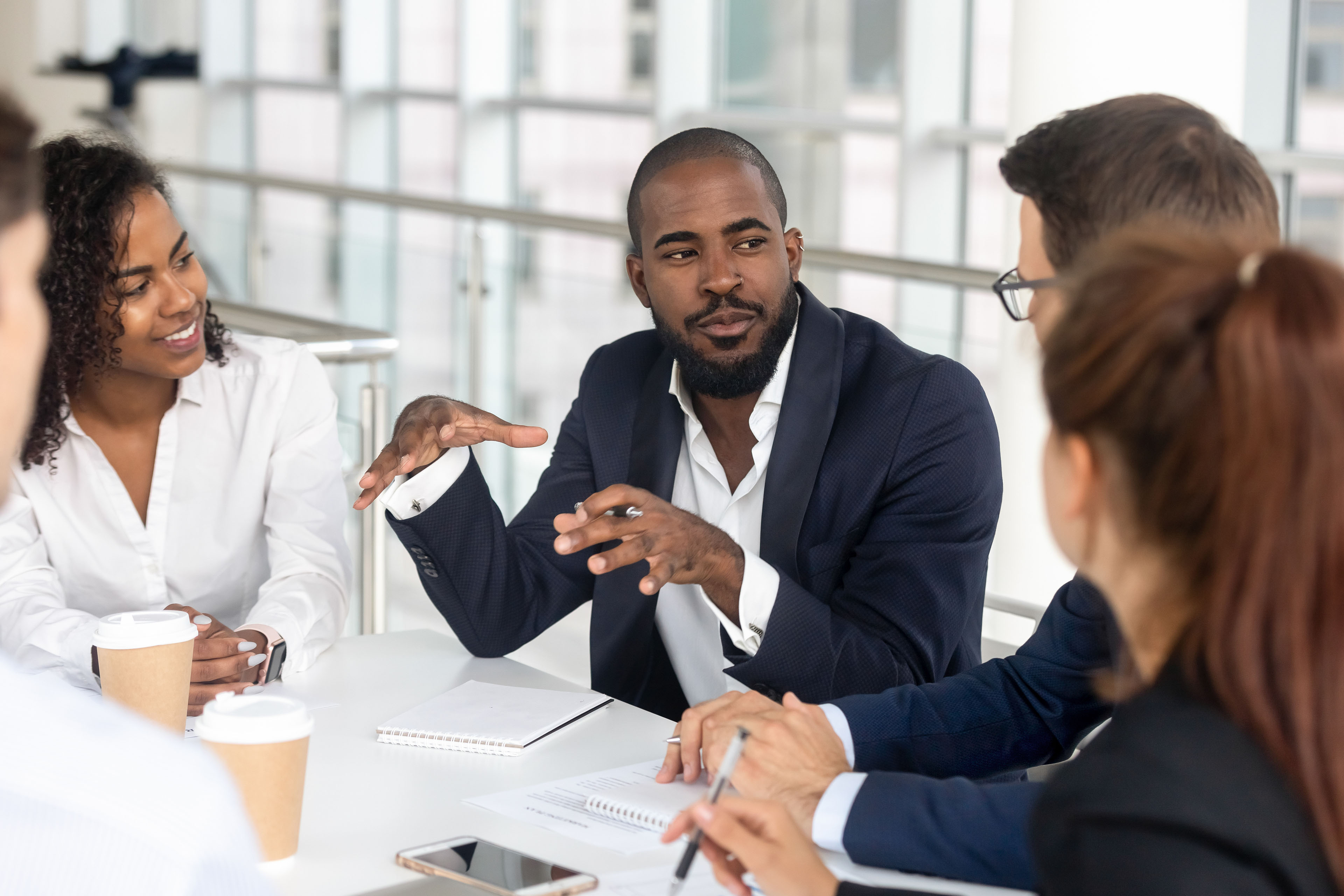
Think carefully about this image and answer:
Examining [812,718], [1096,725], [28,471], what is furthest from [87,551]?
[1096,725]

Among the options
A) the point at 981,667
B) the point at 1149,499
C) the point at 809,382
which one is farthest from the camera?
the point at 809,382

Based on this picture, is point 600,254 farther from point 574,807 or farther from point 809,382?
point 574,807

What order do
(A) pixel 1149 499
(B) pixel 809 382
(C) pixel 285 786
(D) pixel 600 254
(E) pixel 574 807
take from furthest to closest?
(D) pixel 600 254
(B) pixel 809 382
(E) pixel 574 807
(C) pixel 285 786
(A) pixel 1149 499

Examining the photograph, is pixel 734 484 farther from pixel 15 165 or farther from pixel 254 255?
pixel 254 255

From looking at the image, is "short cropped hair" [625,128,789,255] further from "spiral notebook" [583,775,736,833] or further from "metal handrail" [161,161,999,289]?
"spiral notebook" [583,775,736,833]

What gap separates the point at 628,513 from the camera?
1.56 meters

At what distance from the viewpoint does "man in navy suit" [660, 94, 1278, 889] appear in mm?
1146

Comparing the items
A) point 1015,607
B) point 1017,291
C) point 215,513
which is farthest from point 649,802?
point 1015,607

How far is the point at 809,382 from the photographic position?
1853mm

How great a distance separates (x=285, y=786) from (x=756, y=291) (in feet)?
3.38

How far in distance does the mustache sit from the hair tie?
3.88ft

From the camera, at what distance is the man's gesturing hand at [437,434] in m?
1.74

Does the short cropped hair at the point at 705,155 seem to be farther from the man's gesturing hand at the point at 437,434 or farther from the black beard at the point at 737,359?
the man's gesturing hand at the point at 437,434

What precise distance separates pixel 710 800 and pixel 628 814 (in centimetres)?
25
